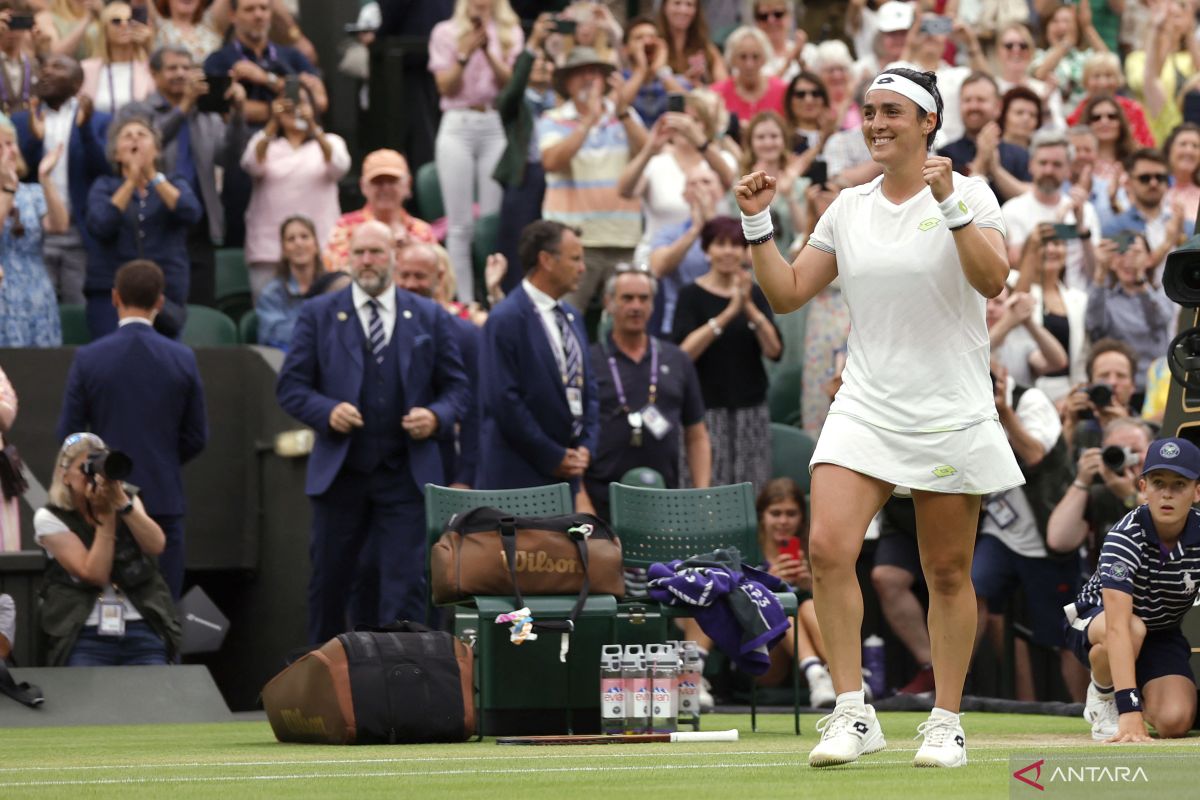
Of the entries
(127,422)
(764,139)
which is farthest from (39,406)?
(764,139)

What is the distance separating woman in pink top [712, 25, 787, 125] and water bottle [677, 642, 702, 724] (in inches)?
282

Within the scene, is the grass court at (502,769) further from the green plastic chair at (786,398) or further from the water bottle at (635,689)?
the green plastic chair at (786,398)

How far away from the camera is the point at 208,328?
14.0 meters

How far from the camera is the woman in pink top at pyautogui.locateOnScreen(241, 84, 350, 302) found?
14.1 meters

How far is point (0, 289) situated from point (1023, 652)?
6141 millimetres

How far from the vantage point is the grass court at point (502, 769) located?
616 centimetres

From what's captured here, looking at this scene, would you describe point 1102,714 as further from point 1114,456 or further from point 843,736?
point 843,736

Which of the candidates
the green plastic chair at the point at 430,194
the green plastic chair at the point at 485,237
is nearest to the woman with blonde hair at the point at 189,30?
the green plastic chair at the point at 430,194

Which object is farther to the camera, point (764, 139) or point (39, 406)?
point (764, 139)

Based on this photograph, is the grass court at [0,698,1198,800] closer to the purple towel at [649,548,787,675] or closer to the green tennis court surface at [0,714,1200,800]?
the green tennis court surface at [0,714,1200,800]

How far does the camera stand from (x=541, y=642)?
379 inches

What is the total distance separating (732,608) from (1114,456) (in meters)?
2.23

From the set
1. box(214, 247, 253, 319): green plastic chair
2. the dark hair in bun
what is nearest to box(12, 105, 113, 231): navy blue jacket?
box(214, 247, 253, 319): green plastic chair

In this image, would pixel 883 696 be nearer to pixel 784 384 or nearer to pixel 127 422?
pixel 784 384
